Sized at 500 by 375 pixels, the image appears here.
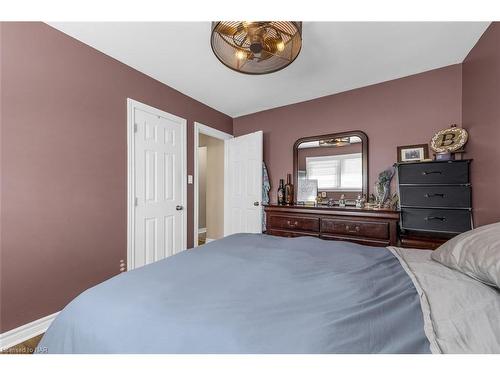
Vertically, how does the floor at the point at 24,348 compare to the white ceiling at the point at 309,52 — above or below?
below

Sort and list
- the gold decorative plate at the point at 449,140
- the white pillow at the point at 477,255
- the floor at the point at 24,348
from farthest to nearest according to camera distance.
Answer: the gold decorative plate at the point at 449,140 < the floor at the point at 24,348 < the white pillow at the point at 477,255

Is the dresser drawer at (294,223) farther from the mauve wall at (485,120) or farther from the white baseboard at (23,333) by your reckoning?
the white baseboard at (23,333)

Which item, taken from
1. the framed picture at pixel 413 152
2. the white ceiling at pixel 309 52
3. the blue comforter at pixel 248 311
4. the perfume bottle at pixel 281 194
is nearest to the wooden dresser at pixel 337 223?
the perfume bottle at pixel 281 194

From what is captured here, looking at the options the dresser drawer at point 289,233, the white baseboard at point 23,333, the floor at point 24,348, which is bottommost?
the floor at point 24,348

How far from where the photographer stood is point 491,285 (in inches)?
34.4

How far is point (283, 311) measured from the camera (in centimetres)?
73

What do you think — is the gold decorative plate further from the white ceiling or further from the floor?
the floor

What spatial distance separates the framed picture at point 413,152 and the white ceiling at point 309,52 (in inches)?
32.9

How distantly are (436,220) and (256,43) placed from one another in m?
2.21

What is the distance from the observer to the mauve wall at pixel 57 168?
5.31 feet

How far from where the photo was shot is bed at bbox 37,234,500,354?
0.62 meters

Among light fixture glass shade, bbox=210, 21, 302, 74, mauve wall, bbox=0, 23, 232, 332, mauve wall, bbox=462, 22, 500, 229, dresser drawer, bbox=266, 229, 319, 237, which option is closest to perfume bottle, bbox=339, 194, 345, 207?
dresser drawer, bbox=266, 229, 319, 237

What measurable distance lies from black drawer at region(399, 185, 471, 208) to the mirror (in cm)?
62

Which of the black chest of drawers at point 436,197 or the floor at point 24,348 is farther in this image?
the black chest of drawers at point 436,197
